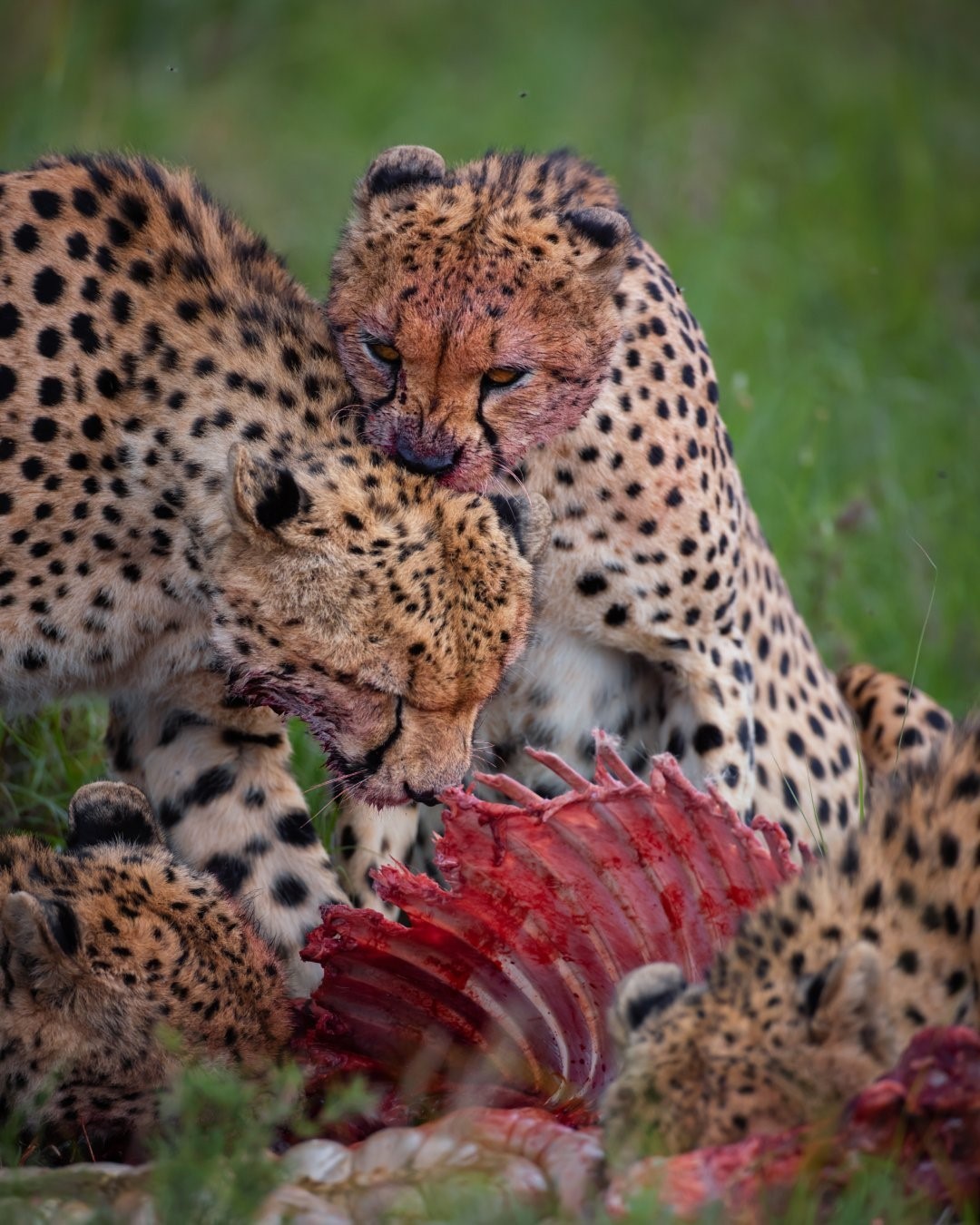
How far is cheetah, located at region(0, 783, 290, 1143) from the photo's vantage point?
2.81 m

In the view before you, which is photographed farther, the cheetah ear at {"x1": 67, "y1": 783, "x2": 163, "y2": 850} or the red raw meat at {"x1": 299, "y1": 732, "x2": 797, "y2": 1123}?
the cheetah ear at {"x1": 67, "y1": 783, "x2": 163, "y2": 850}

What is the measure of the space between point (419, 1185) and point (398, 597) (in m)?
0.94

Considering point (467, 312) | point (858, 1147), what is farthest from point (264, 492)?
point (858, 1147)

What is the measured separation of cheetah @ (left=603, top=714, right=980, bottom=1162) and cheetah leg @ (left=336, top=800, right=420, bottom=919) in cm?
147

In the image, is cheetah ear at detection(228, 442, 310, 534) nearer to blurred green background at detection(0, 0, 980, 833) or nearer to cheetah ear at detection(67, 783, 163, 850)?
cheetah ear at detection(67, 783, 163, 850)

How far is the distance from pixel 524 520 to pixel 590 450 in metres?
0.55

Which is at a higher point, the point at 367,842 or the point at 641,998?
the point at 367,842

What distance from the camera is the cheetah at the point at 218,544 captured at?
2938mm

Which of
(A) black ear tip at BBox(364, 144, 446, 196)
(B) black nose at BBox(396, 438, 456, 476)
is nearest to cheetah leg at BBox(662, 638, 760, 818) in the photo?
(B) black nose at BBox(396, 438, 456, 476)

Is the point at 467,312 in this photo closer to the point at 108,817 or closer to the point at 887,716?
the point at 108,817

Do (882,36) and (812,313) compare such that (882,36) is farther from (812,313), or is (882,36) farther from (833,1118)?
(833,1118)

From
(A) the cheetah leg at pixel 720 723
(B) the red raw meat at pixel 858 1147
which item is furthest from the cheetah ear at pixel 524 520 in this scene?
(B) the red raw meat at pixel 858 1147

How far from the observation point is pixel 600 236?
11.3 feet

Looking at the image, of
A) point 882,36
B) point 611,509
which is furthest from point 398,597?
point 882,36
